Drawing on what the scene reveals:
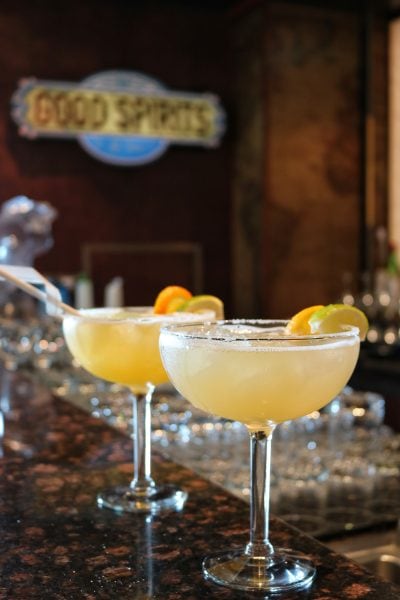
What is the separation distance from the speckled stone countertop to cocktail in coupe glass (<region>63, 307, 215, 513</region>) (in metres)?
0.04

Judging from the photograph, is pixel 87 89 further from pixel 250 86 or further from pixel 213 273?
pixel 213 273

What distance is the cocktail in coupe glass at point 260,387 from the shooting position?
2.44 ft

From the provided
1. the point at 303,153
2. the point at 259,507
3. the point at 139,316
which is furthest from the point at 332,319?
the point at 303,153

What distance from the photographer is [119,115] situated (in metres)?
5.80

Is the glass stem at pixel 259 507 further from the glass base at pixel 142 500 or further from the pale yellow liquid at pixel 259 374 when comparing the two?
the glass base at pixel 142 500

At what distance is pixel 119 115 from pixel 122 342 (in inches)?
196

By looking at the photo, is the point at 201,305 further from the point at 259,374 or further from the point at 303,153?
the point at 303,153

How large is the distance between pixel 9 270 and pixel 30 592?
1.15ft

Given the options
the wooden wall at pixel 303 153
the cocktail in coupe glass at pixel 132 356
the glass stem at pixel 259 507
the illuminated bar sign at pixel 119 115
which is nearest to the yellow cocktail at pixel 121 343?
the cocktail in coupe glass at pixel 132 356

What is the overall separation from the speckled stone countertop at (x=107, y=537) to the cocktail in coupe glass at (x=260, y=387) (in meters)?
0.03

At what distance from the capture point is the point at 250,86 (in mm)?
6047

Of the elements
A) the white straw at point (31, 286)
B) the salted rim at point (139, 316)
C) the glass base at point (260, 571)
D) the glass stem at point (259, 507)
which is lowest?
the glass base at point (260, 571)

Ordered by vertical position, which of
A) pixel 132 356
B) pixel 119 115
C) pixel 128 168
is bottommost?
pixel 132 356

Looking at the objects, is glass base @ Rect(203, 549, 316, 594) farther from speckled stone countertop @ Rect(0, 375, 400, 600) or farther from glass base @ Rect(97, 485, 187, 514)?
glass base @ Rect(97, 485, 187, 514)
